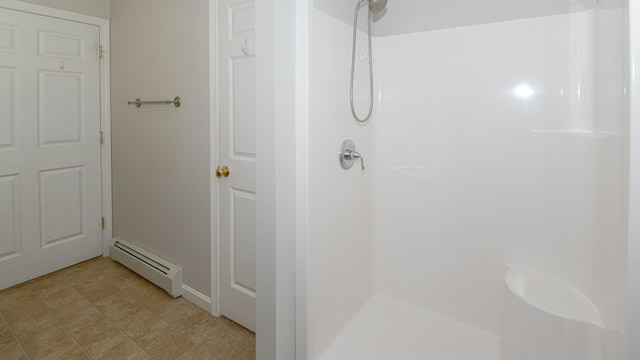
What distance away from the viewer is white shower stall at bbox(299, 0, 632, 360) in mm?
1333

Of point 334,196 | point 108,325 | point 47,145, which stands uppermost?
point 47,145

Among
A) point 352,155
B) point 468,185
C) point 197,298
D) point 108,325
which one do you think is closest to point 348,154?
point 352,155

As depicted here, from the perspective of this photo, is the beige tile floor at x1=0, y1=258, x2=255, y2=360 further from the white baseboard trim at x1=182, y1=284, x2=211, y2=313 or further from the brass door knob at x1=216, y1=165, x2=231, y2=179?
the brass door knob at x1=216, y1=165, x2=231, y2=179

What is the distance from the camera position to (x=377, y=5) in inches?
70.0

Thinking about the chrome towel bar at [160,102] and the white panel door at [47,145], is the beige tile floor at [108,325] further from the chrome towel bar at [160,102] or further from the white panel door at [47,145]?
the chrome towel bar at [160,102]

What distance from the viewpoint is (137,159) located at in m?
2.89

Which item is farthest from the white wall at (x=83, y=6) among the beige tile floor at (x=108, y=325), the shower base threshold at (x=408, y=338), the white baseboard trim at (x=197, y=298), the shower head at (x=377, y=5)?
the shower base threshold at (x=408, y=338)

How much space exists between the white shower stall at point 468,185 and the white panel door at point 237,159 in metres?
0.65

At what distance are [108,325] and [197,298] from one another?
1.71 ft

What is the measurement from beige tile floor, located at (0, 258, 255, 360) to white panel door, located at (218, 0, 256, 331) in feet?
0.70

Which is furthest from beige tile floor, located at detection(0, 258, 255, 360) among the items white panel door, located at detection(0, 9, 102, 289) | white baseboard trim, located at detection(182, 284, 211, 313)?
white panel door, located at detection(0, 9, 102, 289)

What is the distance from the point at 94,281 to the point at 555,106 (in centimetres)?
318

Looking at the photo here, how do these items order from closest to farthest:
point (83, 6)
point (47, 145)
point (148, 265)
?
point (148, 265)
point (47, 145)
point (83, 6)

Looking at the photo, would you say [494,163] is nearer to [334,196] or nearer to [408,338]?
[334,196]
